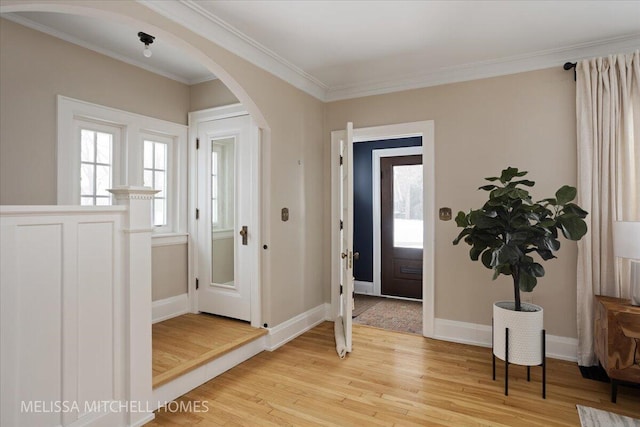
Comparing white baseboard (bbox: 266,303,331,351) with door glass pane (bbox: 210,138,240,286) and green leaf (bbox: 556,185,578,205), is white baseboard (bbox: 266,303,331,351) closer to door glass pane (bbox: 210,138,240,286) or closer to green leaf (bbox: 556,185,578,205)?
door glass pane (bbox: 210,138,240,286)

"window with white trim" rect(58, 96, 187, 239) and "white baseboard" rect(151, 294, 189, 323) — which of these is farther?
"white baseboard" rect(151, 294, 189, 323)

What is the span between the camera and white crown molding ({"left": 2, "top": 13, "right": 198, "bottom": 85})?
8.82 feet

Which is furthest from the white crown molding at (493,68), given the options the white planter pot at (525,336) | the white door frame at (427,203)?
the white planter pot at (525,336)

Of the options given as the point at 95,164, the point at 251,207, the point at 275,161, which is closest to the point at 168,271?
the point at 251,207

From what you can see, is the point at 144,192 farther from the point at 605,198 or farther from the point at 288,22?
the point at 605,198

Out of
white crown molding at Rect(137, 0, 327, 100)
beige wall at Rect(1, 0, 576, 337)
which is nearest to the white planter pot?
beige wall at Rect(1, 0, 576, 337)

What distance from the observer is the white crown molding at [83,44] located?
269 cm

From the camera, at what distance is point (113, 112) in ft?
11.0

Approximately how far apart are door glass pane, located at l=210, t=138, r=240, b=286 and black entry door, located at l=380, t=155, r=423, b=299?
8.39 feet

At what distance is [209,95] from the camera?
3.96 metres

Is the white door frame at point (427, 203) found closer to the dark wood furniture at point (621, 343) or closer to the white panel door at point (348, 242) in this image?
the white panel door at point (348, 242)

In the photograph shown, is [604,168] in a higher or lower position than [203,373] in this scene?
higher

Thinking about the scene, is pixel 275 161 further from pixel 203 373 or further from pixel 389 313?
pixel 389 313

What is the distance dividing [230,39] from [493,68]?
7.96ft
